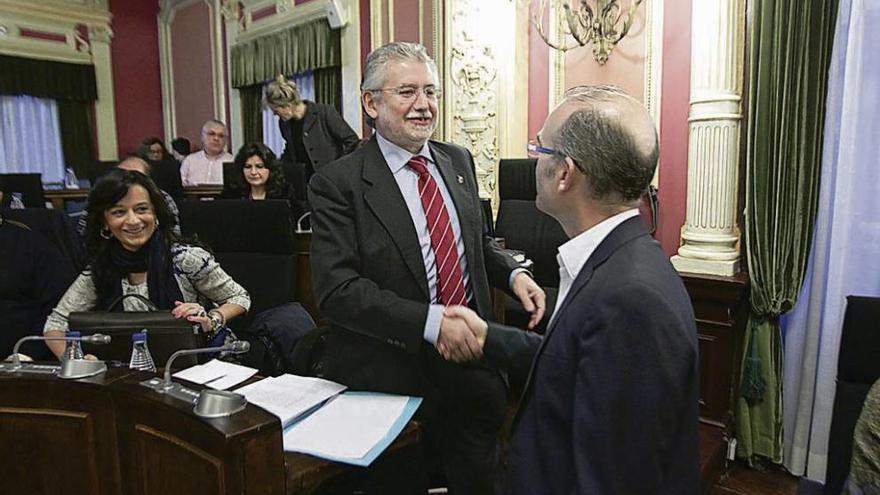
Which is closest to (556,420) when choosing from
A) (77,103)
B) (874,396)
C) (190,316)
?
(874,396)

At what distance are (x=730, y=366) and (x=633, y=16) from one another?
180cm

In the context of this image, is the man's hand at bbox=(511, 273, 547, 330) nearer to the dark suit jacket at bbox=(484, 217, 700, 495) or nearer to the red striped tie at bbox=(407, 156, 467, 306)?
the red striped tie at bbox=(407, 156, 467, 306)

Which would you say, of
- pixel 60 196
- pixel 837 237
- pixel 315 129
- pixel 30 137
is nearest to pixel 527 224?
pixel 837 237

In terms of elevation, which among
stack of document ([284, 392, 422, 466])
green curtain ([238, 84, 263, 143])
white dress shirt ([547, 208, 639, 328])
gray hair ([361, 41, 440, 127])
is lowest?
stack of document ([284, 392, 422, 466])

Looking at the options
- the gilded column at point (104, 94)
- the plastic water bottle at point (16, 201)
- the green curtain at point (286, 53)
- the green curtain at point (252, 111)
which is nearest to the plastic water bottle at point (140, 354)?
the plastic water bottle at point (16, 201)

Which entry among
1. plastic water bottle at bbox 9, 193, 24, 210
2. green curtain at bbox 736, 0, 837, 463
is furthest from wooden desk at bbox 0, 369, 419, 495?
plastic water bottle at bbox 9, 193, 24, 210

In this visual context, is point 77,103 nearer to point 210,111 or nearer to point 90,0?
point 90,0

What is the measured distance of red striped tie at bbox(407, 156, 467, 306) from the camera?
1.50 metres

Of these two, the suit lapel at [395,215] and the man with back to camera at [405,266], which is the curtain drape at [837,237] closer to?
the man with back to camera at [405,266]

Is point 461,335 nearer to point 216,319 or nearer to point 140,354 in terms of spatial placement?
point 140,354

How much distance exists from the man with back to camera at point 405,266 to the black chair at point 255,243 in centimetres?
107

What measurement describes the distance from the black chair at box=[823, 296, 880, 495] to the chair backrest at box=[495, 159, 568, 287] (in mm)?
1758

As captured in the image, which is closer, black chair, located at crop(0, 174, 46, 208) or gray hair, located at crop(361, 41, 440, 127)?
gray hair, located at crop(361, 41, 440, 127)

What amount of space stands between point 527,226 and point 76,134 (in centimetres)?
687
